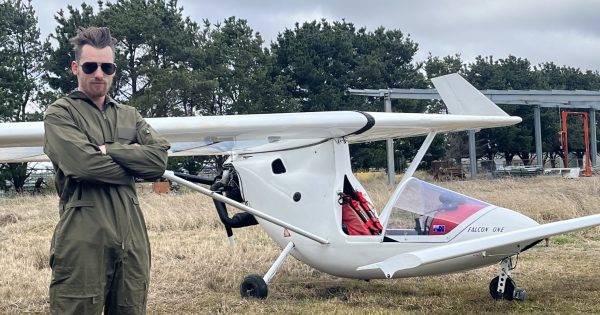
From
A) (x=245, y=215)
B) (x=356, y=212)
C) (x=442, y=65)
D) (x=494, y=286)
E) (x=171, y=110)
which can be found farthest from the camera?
(x=442, y=65)

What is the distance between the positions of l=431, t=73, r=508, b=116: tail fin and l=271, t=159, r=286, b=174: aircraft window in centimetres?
234

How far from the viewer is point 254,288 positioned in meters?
6.12

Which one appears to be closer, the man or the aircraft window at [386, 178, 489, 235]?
the man

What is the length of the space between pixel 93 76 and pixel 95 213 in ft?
1.93

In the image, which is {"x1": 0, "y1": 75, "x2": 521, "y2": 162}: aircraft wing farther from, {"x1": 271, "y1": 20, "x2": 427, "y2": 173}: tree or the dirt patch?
{"x1": 271, "y1": 20, "x2": 427, "y2": 173}: tree

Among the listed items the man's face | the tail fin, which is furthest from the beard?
the tail fin

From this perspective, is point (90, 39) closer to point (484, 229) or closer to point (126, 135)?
point (126, 135)

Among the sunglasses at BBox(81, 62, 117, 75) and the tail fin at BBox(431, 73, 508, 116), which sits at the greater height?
the sunglasses at BBox(81, 62, 117, 75)

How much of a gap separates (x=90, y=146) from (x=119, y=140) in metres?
0.22

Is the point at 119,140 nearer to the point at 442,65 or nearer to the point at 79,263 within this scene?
the point at 79,263

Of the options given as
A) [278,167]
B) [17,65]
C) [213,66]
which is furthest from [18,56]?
[278,167]

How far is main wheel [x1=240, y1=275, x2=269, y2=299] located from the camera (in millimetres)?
6086

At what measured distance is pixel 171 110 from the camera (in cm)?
3066

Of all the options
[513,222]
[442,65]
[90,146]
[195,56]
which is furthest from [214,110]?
[90,146]
